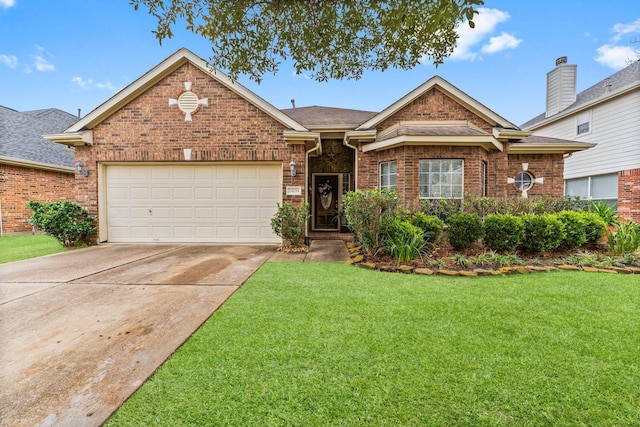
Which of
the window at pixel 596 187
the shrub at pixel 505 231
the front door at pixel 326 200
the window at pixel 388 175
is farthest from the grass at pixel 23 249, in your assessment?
the window at pixel 596 187

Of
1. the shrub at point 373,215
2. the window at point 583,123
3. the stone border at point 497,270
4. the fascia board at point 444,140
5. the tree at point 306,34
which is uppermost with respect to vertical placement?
the window at point 583,123

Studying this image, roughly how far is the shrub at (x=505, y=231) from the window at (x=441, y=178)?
2.57 meters

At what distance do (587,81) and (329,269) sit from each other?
18665mm

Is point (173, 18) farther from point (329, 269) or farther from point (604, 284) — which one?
point (604, 284)

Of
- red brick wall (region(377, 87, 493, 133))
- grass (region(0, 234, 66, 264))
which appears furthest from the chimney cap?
grass (region(0, 234, 66, 264))

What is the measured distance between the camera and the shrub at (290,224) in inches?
308

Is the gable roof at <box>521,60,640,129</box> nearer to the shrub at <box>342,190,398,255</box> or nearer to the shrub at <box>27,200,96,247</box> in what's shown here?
the shrub at <box>342,190,398,255</box>

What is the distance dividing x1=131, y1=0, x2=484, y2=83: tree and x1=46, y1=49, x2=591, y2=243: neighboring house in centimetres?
336

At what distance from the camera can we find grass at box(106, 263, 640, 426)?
1.87 metres

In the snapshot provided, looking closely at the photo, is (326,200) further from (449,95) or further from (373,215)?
(373,215)

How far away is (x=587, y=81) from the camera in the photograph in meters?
15.5

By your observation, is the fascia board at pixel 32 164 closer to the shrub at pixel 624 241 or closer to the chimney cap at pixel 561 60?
the shrub at pixel 624 241

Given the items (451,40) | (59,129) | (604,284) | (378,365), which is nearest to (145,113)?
(451,40)

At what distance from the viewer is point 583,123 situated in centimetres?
1363
